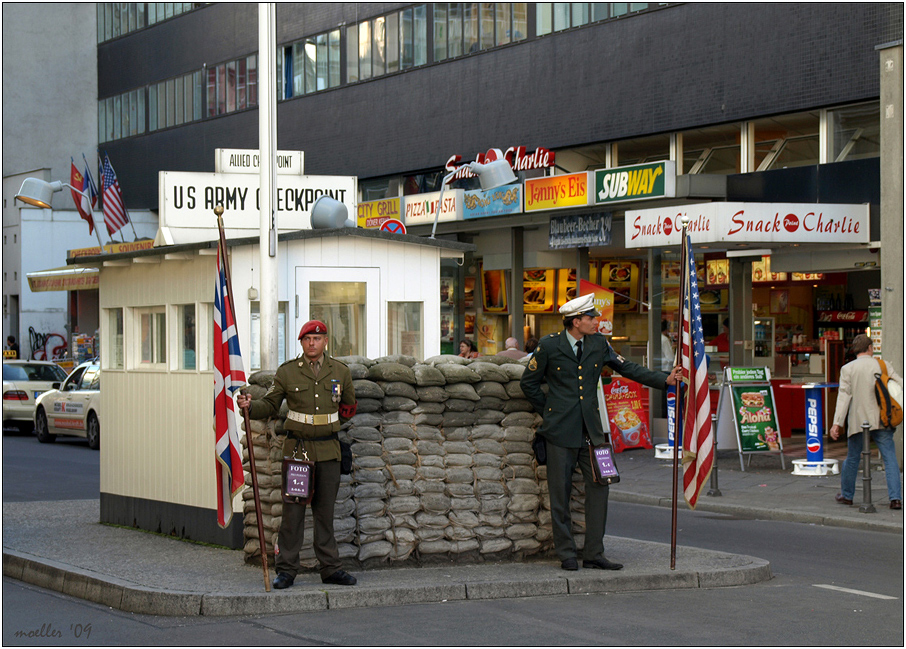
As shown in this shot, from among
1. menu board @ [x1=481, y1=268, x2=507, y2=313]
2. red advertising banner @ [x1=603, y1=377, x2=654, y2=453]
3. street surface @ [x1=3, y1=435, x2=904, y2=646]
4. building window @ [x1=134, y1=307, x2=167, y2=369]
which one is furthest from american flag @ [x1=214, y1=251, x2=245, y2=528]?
menu board @ [x1=481, y1=268, x2=507, y2=313]

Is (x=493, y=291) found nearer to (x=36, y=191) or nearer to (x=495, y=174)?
(x=36, y=191)

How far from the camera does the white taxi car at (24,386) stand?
86.0 ft

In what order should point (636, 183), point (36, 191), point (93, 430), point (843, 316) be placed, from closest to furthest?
point (843, 316) < point (636, 183) < point (93, 430) < point (36, 191)

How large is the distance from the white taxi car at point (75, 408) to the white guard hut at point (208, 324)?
449 inches

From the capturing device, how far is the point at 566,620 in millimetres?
7477

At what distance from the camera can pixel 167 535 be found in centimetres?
1078

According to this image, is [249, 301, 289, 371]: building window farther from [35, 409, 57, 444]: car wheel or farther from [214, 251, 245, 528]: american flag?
[35, 409, 57, 444]: car wheel

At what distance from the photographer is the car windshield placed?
88.0 feet

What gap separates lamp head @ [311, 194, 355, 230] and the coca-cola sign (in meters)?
12.1

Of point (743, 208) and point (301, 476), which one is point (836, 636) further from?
point (743, 208)

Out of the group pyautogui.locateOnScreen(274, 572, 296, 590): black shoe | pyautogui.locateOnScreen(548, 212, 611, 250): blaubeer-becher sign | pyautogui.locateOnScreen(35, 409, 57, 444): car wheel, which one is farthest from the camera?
pyautogui.locateOnScreen(35, 409, 57, 444): car wheel

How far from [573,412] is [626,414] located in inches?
432

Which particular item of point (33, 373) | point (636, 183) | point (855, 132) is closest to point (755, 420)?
point (855, 132)

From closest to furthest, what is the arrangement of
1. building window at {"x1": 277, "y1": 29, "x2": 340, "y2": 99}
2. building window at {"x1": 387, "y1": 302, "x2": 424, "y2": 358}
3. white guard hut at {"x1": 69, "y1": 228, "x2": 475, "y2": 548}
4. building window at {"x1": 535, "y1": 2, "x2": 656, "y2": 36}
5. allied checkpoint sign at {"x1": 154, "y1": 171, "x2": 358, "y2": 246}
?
white guard hut at {"x1": 69, "y1": 228, "x2": 475, "y2": 548}
building window at {"x1": 387, "y1": 302, "x2": 424, "y2": 358}
allied checkpoint sign at {"x1": 154, "y1": 171, "x2": 358, "y2": 246}
building window at {"x1": 535, "y1": 2, "x2": 656, "y2": 36}
building window at {"x1": 277, "y1": 29, "x2": 340, "y2": 99}
